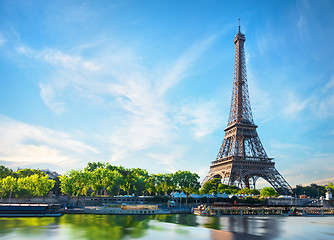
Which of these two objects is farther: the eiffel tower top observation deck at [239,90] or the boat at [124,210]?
the eiffel tower top observation deck at [239,90]

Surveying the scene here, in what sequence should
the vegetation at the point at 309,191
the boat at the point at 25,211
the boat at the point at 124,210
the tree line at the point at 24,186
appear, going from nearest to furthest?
the boat at the point at 25,211
the boat at the point at 124,210
the tree line at the point at 24,186
the vegetation at the point at 309,191

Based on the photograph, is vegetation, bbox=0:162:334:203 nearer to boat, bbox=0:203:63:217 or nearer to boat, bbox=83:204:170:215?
boat, bbox=83:204:170:215

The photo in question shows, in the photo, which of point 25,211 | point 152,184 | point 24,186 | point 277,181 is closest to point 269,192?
point 277,181

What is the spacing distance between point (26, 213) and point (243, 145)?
8111 cm

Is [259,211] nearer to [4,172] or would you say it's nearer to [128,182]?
[128,182]

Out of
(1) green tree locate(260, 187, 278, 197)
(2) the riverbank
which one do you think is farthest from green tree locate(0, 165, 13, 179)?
(1) green tree locate(260, 187, 278, 197)

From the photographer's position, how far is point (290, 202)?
92938 millimetres

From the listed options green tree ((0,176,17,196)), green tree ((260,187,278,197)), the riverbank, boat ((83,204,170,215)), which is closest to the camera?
boat ((83,204,170,215))

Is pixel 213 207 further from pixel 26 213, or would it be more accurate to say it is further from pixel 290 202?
A: pixel 26 213

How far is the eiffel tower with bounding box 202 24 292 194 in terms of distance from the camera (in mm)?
99562

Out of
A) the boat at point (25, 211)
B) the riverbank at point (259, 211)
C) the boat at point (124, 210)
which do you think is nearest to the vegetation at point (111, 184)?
the riverbank at point (259, 211)

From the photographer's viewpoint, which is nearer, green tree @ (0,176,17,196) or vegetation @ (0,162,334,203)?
green tree @ (0,176,17,196)

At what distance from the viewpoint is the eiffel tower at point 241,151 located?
327ft

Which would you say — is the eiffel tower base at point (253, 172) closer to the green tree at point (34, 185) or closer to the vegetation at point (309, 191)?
the vegetation at point (309, 191)
